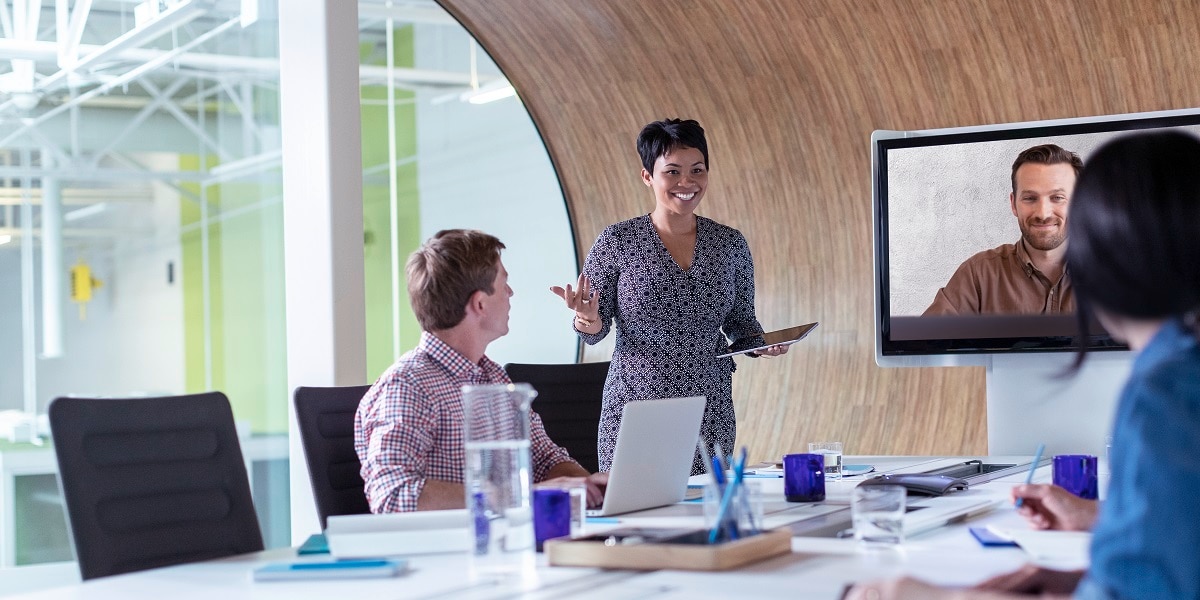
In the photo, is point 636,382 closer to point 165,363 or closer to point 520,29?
point 165,363

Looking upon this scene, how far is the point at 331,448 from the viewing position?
2.53 m

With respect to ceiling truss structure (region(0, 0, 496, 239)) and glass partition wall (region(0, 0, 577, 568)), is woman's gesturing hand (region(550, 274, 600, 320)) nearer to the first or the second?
glass partition wall (region(0, 0, 577, 568))

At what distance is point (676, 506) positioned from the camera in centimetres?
227

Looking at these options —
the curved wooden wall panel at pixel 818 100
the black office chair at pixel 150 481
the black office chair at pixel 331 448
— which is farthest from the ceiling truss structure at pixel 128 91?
the black office chair at pixel 150 481

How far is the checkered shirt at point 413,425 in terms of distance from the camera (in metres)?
2.05

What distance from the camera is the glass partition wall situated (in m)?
4.18

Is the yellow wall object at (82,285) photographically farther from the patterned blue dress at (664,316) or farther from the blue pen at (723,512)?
the blue pen at (723,512)

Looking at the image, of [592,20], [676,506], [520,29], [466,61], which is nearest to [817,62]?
[592,20]

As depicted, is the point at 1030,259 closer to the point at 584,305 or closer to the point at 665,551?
the point at 584,305

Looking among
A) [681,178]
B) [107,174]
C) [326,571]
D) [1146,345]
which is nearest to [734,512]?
[326,571]

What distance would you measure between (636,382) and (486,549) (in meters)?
1.70

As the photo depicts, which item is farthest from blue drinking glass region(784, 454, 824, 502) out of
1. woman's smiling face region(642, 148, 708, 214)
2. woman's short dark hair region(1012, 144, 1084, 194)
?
woman's short dark hair region(1012, 144, 1084, 194)

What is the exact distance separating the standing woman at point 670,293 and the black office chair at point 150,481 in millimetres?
1165

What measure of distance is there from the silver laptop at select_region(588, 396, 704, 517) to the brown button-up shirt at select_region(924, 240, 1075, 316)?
1744 mm
